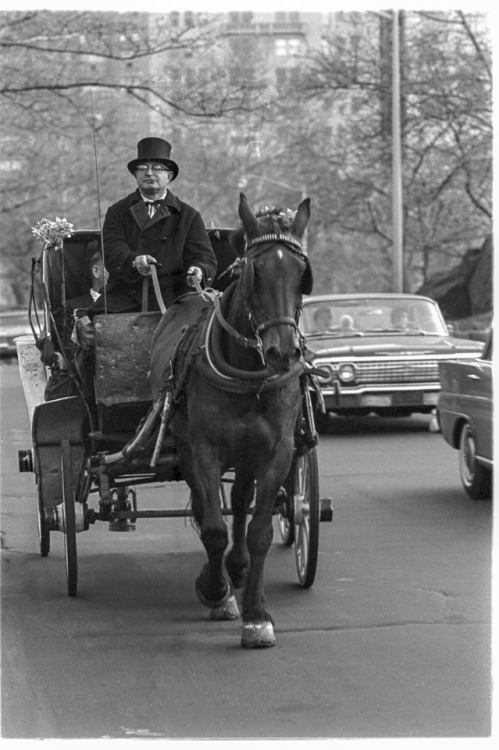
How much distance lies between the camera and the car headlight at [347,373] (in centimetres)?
1789

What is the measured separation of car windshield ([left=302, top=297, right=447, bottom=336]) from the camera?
62.7ft

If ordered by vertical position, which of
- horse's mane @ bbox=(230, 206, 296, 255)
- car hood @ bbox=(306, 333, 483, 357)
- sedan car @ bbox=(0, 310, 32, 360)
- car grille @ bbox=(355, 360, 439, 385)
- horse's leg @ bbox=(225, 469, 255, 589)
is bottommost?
sedan car @ bbox=(0, 310, 32, 360)

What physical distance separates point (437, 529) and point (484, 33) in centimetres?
2571

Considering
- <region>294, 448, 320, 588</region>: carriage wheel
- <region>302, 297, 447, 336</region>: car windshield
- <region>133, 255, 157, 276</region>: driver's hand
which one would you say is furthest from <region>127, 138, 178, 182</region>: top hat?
<region>302, 297, 447, 336</region>: car windshield

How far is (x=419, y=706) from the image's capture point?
225 inches

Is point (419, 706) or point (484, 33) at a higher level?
point (484, 33)

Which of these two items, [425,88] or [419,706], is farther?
[425,88]

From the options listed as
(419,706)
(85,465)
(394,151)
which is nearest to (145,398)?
(85,465)

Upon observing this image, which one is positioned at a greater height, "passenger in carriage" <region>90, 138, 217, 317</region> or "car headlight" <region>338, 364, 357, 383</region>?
"passenger in carriage" <region>90, 138, 217, 317</region>

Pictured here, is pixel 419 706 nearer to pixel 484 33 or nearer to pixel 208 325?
pixel 208 325

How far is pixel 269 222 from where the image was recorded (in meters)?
6.66

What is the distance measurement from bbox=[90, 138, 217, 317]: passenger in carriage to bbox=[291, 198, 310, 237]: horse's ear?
1552 millimetres

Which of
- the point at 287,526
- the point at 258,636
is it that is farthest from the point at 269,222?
the point at 287,526

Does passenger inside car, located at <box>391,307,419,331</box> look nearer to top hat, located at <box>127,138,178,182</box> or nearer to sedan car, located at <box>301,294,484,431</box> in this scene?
sedan car, located at <box>301,294,484,431</box>
